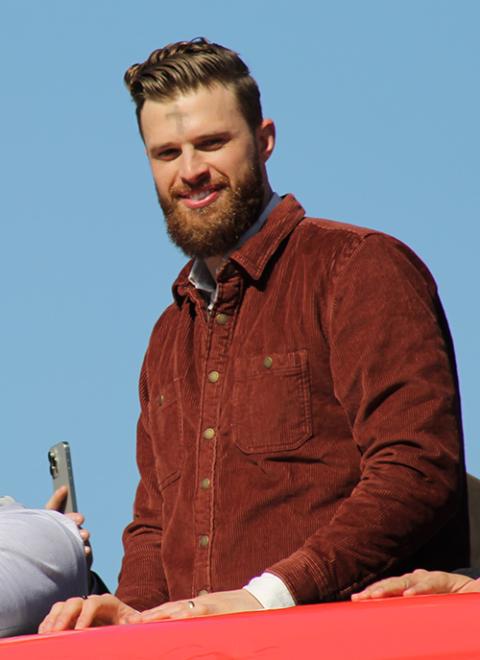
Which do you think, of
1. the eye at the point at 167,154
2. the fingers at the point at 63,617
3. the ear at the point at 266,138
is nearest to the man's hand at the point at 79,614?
the fingers at the point at 63,617

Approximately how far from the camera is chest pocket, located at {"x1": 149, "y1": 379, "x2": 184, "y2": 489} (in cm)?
373

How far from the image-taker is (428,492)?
9.99ft

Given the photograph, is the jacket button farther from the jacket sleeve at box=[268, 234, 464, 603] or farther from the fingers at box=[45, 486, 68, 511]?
the fingers at box=[45, 486, 68, 511]

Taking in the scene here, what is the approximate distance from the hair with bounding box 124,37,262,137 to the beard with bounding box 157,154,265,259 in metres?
0.17

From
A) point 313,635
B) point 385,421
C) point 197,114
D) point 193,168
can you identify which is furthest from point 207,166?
point 313,635

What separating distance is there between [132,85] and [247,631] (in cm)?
214

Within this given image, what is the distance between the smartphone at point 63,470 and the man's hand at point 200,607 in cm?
143

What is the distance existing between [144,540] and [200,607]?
1503mm

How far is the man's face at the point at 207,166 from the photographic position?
3643 mm

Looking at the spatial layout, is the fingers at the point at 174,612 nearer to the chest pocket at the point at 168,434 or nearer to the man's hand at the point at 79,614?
the man's hand at the point at 79,614

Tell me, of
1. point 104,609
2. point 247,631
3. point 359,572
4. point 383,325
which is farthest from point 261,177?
point 247,631

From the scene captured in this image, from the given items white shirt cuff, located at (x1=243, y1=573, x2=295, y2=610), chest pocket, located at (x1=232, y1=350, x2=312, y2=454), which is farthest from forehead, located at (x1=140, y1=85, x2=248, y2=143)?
white shirt cuff, located at (x1=243, y1=573, x2=295, y2=610)

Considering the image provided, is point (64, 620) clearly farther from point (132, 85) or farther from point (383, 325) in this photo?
point (132, 85)

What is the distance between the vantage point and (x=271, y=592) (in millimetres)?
2850
